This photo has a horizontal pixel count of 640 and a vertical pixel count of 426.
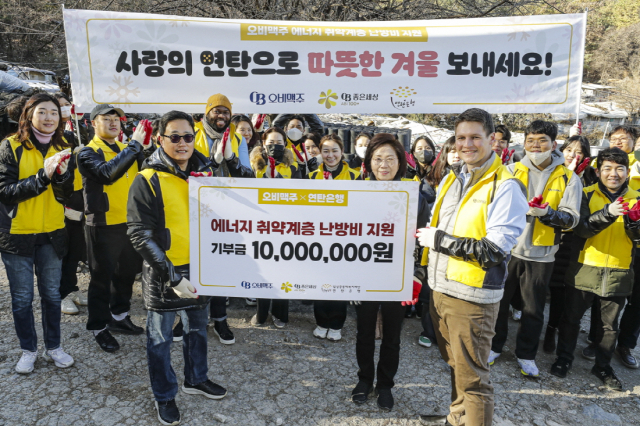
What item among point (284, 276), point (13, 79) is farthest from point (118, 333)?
point (13, 79)

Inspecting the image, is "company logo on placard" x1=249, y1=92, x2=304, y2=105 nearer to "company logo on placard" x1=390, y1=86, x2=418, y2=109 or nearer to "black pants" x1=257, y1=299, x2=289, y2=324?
"company logo on placard" x1=390, y1=86, x2=418, y2=109

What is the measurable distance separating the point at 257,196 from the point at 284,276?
61 centimetres

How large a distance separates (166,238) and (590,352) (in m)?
4.04

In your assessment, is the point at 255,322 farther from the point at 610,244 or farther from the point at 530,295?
the point at 610,244

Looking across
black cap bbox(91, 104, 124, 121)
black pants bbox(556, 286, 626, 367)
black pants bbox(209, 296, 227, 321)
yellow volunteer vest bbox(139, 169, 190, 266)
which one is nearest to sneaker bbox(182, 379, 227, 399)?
black pants bbox(209, 296, 227, 321)

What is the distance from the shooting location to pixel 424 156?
4.81 metres

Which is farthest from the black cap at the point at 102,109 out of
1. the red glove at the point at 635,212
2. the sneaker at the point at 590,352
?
the sneaker at the point at 590,352

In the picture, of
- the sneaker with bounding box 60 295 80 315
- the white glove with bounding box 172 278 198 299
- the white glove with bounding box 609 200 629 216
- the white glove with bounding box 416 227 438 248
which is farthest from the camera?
the sneaker with bounding box 60 295 80 315

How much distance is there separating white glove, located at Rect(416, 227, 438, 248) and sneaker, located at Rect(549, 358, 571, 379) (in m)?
2.14

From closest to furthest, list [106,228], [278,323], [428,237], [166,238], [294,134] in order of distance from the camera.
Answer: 1. [428,237]
2. [166,238]
3. [106,228]
4. [278,323]
5. [294,134]

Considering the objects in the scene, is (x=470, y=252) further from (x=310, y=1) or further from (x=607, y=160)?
(x=310, y=1)

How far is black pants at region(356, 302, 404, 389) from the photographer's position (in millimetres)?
3209

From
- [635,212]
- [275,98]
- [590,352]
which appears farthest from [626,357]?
[275,98]

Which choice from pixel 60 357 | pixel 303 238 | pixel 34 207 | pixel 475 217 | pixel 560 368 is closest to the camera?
pixel 475 217
